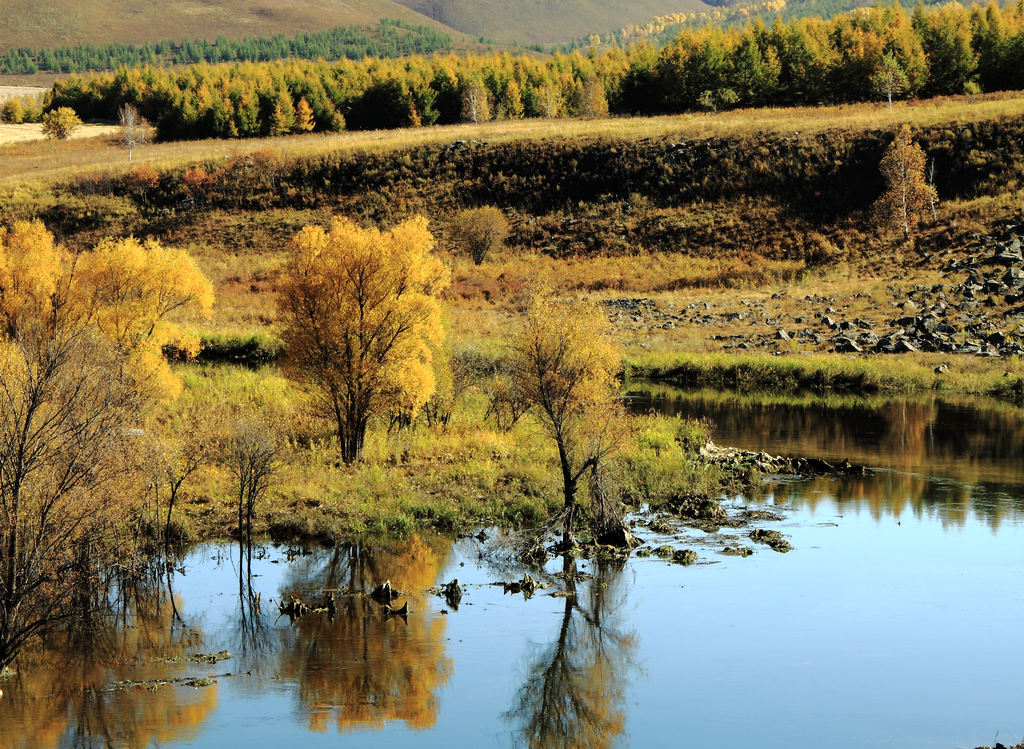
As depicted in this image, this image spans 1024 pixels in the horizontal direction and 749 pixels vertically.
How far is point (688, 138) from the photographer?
92812 mm

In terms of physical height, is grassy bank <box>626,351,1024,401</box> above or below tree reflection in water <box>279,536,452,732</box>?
above

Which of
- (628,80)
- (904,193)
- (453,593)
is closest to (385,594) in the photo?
(453,593)

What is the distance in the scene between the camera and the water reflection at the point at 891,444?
32.6m

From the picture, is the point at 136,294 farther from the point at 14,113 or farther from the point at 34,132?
the point at 14,113

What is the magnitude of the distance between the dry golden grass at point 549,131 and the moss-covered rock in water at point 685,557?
6822 centimetres

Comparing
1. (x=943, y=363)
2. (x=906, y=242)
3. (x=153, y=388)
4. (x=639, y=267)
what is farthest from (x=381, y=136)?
(x=153, y=388)

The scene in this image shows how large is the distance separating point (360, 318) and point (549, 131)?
70.9 m

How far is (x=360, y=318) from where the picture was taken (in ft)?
111

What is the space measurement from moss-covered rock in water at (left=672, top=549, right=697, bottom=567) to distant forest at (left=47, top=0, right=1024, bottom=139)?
255ft

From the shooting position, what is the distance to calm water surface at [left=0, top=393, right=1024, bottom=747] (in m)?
18.4

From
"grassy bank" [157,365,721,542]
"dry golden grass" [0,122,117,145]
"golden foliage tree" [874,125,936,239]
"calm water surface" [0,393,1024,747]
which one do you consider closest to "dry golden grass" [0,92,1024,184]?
"golden foliage tree" [874,125,936,239]

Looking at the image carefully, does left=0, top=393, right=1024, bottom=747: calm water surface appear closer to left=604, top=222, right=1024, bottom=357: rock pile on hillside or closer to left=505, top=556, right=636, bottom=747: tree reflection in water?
left=505, top=556, right=636, bottom=747: tree reflection in water

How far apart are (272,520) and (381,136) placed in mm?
89078

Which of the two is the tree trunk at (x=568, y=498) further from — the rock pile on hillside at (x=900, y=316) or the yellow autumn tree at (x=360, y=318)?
the rock pile on hillside at (x=900, y=316)
